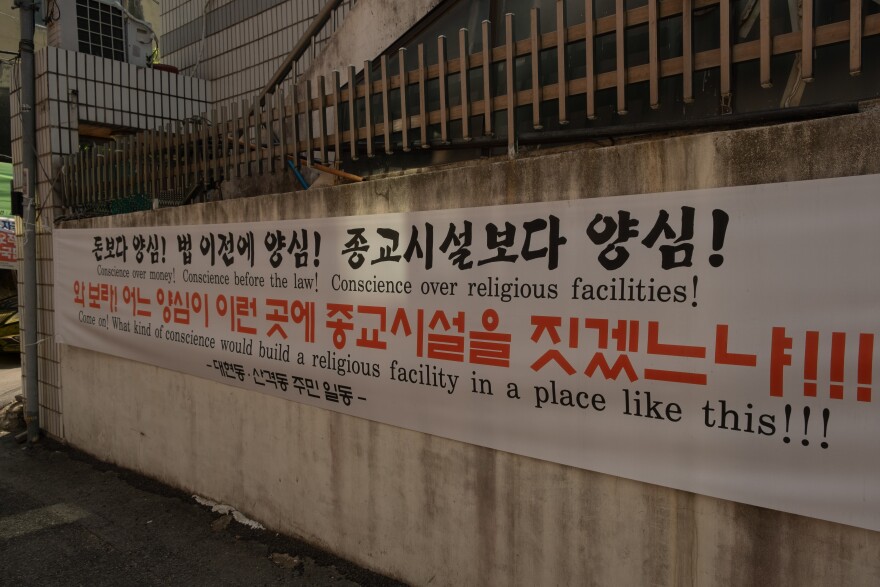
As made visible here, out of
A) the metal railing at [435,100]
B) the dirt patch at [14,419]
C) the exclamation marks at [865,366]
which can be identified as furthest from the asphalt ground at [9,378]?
the exclamation marks at [865,366]

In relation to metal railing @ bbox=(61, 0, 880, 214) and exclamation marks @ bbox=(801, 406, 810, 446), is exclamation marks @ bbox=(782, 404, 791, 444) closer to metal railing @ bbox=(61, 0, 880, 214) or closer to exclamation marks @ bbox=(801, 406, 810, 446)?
exclamation marks @ bbox=(801, 406, 810, 446)

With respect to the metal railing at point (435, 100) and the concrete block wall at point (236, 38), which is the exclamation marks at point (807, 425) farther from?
the concrete block wall at point (236, 38)

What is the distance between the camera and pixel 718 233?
245cm

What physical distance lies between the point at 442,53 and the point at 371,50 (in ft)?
6.92

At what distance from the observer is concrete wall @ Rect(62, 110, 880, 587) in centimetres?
235

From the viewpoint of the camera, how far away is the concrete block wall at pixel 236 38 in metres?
7.98

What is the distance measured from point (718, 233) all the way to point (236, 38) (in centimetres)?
819

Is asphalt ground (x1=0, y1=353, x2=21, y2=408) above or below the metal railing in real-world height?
below

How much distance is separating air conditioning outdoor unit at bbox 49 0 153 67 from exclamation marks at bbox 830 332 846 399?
841 cm

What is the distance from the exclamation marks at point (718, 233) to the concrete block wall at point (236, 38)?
6.05 m

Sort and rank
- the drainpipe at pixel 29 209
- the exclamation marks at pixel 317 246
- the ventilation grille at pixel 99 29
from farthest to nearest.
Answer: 1. the ventilation grille at pixel 99 29
2. the drainpipe at pixel 29 209
3. the exclamation marks at pixel 317 246

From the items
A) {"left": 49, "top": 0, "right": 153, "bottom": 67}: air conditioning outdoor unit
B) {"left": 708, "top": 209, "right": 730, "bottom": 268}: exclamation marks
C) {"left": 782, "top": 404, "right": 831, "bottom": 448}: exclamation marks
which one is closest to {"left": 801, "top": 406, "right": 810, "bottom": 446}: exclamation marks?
{"left": 782, "top": 404, "right": 831, "bottom": 448}: exclamation marks

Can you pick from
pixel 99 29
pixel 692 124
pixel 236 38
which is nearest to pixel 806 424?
pixel 692 124

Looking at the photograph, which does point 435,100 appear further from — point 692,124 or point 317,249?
point 692,124
